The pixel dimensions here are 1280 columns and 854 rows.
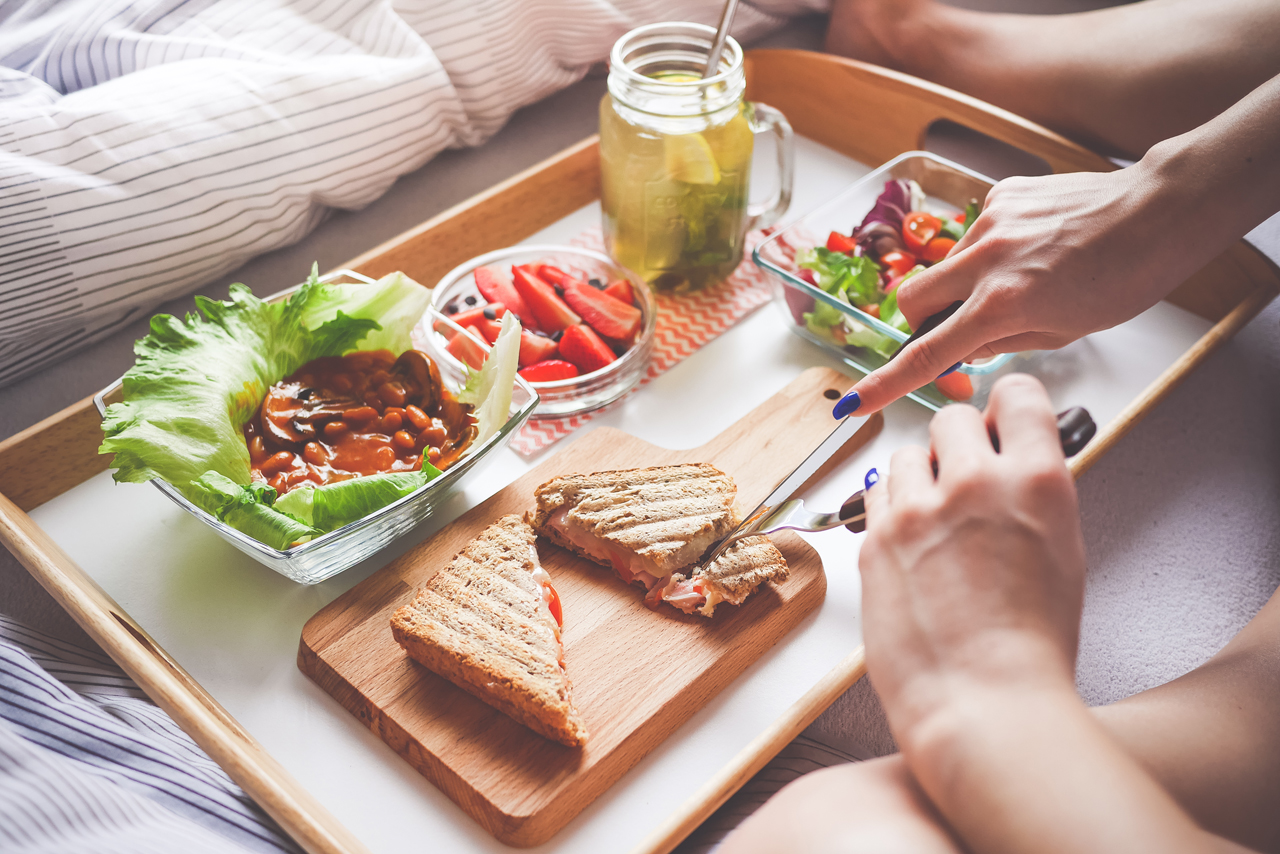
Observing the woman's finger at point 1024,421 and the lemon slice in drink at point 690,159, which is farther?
the lemon slice in drink at point 690,159

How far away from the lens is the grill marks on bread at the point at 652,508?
1.04 metres

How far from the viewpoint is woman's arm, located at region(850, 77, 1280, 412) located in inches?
39.4

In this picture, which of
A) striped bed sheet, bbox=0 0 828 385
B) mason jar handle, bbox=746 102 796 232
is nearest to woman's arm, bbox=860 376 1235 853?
mason jar handle, bbox=746 102 796 232

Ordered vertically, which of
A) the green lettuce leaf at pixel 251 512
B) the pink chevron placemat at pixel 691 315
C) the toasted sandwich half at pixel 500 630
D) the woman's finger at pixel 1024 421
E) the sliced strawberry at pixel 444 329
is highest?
the woman's finger at pixel 1024 421

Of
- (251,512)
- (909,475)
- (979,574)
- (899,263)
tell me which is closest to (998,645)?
(979,574)

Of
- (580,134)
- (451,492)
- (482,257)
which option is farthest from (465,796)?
(580,134)

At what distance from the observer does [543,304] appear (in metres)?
1.35

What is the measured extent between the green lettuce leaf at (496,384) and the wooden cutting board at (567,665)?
0.10m

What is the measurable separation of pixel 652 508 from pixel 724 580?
0.13 m

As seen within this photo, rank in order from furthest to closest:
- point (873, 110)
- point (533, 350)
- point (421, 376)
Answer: point (873, 110)
point (533, 350)
point (421, 376)

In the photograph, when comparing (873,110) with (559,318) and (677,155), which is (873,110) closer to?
(677,155)

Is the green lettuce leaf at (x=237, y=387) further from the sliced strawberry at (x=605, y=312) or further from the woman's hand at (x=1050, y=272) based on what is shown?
the woman's hand at (x=1050, y=272)

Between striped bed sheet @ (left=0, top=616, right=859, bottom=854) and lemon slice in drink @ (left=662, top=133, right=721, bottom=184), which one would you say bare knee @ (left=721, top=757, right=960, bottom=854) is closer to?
striped bed sheet @ (left=0, top=616, right=859, bottom=854)

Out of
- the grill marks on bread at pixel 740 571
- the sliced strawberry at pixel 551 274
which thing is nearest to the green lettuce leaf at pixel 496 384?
the sliced strawberry at pixel 551 274
